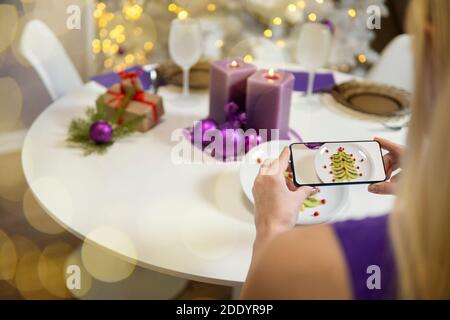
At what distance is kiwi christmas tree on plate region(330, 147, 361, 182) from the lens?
1.12m

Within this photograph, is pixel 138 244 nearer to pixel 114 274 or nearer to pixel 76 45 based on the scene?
pixel 114 274

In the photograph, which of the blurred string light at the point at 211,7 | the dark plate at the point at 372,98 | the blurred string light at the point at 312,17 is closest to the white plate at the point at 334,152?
the dark plate at the point at 372,98

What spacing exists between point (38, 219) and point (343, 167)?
1.61 metres

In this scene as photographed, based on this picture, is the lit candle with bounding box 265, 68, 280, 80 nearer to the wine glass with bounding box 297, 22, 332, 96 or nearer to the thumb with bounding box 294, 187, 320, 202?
the wine glass with bounding box 297, 22, 332, 96

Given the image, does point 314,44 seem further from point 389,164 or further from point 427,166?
point 427,166

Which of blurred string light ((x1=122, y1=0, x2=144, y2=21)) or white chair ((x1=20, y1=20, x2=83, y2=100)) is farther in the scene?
blurred string light ((x1=122, y1=0, x2=144, y2=21))

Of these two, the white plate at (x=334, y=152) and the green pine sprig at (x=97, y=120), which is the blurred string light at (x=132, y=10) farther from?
the white plate at (x=334, y=152)

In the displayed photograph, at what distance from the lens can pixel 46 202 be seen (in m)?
1.21

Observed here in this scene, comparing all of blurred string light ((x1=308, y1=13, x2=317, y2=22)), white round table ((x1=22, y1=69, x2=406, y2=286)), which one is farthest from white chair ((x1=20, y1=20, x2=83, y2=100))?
blurred string light ((x1=308, y1=13, x2=317, y2=22))

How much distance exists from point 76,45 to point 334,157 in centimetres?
221

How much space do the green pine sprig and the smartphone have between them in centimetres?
52

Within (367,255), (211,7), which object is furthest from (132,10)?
(367,255)

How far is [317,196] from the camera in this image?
127cm

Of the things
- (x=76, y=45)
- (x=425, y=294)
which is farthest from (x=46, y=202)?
(x=76, y=45)
